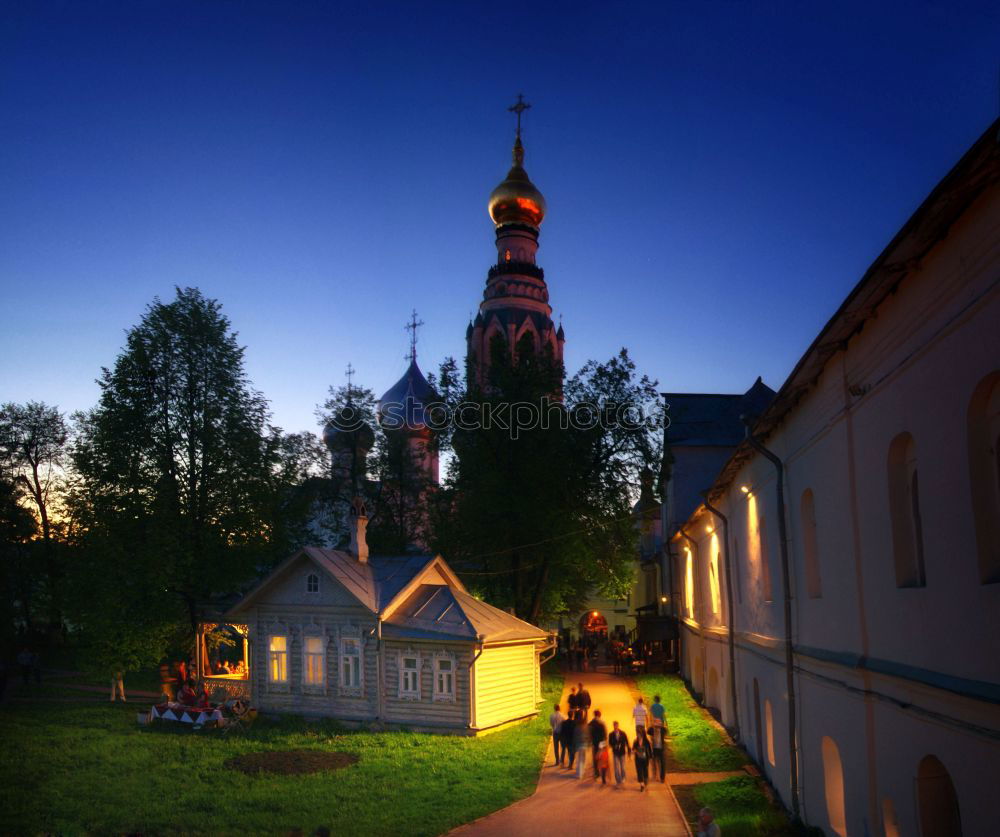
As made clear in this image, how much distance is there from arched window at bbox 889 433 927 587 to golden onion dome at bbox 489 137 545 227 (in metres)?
57.2

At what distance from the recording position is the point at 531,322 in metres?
59.6

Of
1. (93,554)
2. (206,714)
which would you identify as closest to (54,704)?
(93,554)

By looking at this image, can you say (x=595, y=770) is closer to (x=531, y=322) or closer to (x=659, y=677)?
(x=659, y=677)

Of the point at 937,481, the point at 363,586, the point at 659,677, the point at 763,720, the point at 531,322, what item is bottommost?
the point at 659,677

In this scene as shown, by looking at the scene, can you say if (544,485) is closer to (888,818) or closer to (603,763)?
(603,763)

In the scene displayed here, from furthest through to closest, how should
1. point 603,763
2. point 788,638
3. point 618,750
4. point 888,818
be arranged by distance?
point 603,763 → point 618,750 → point 788,638 → point 888,818

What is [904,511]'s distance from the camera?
25.6 ft

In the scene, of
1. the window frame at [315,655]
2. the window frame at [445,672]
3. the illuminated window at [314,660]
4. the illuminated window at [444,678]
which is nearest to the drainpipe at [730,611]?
the window frame at [445,672]

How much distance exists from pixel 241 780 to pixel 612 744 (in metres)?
7.21

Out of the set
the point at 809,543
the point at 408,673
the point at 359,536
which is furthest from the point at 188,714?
the point at 809,543

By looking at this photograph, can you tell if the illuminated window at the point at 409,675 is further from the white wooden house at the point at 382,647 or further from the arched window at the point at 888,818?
the arched window at the point at 888,818

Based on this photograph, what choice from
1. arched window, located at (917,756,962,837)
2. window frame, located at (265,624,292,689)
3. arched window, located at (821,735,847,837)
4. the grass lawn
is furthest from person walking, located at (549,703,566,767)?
arched window, located at (917,756,962,837)

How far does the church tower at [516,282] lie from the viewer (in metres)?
59.1

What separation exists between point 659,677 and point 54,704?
21147mm
